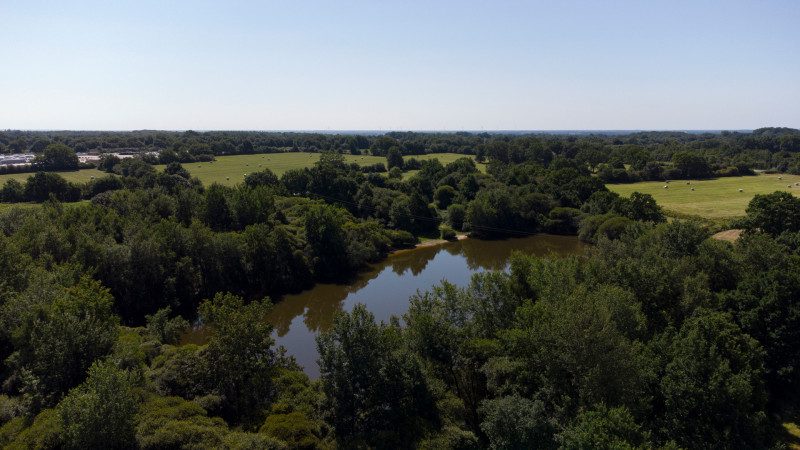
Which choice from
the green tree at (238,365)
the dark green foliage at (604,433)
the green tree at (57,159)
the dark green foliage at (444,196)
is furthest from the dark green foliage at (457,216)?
the green tree at (57,159)

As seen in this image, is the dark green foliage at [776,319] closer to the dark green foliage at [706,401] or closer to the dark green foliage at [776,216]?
the dark green foliage at [706,401]

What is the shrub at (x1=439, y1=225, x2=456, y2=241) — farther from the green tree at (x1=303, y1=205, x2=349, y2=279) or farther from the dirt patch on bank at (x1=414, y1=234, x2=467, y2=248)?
the green tree at (x1=303, y1=205, x2=349, y2=279)

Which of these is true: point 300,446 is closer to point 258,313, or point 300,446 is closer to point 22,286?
point 258,313

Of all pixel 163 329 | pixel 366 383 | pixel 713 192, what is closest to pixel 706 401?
pixel 366 383

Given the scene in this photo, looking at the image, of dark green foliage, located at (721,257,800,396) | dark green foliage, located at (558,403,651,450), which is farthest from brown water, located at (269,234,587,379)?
dark green foliage, located at (558,403,651,450)


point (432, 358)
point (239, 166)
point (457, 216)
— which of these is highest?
point (239, 166)

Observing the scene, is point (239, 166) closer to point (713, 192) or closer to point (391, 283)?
point (391, 283)
